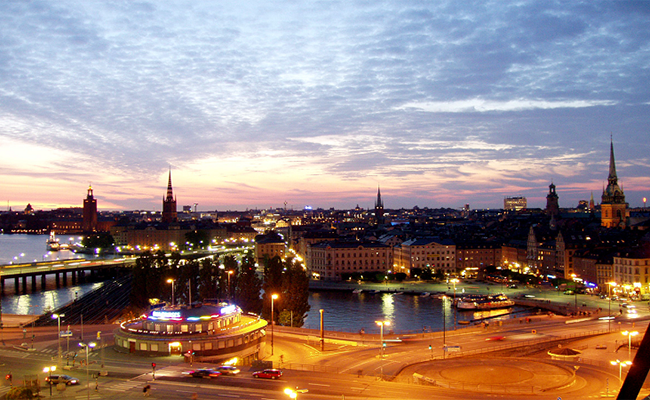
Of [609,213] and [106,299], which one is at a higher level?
[609,213]

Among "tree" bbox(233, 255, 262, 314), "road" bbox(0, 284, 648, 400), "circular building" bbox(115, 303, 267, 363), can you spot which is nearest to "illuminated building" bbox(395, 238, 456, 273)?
"tree" bbox(233, 255, 262, 314)

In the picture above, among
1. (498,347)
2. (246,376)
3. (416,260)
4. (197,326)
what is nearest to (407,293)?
(416,260)

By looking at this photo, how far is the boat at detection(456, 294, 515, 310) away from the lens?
2178 inches

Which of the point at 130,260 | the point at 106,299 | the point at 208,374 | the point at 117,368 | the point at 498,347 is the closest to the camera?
the point at 208,374

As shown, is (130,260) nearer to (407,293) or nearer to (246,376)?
(407,293)

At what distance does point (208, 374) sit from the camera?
20.4 m

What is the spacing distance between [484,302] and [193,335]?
3744 cm

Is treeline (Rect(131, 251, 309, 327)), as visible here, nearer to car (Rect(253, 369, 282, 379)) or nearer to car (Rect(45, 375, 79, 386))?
car (Rect(253, 369, 282, 379))

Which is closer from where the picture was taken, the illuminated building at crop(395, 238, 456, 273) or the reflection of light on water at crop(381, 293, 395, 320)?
the reflection of light on water at crop(381, 293, 395, 320)

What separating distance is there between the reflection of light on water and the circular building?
968 inches

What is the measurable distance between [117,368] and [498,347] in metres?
18.6

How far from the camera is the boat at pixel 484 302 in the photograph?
55.3 m

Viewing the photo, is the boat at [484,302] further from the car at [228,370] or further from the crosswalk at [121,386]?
the crosswalk at [121,386]

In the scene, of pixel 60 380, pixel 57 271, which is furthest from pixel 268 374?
pixel 57 271
